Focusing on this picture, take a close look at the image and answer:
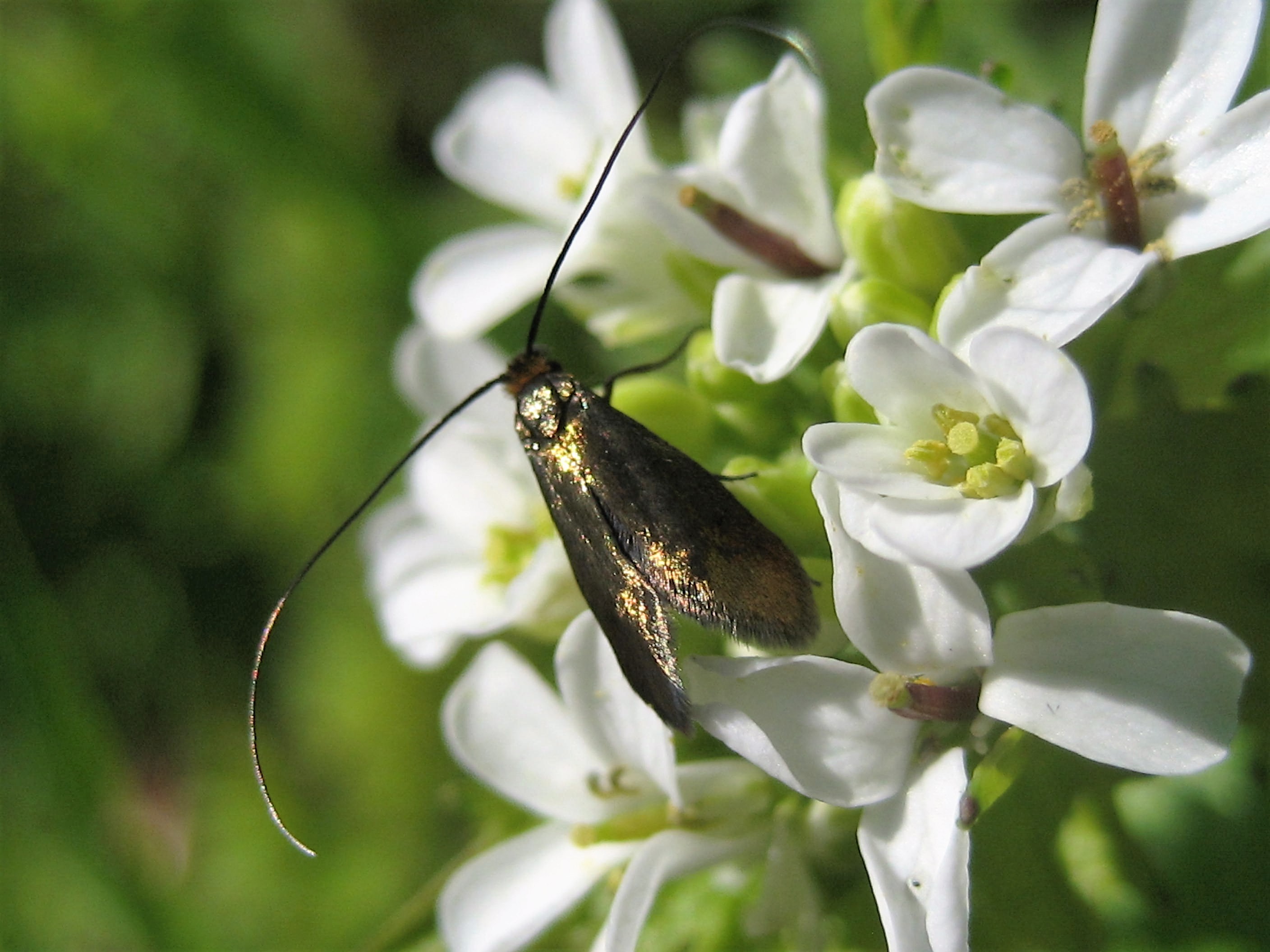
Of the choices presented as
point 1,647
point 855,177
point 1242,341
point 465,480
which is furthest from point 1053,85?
point 1,647

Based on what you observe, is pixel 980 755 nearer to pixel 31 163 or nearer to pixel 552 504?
pixel 552 504

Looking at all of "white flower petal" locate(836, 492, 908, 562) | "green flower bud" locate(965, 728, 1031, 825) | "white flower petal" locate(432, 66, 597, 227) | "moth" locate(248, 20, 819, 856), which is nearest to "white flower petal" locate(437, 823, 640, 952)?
"moth" locate(248, 20, 819, 856)

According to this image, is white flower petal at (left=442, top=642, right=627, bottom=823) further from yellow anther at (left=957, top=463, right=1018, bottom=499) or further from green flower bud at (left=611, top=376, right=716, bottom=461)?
yellow anther at (left=957, top=463, right=1018, bottom=499)

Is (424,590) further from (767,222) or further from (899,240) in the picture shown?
(899,240)

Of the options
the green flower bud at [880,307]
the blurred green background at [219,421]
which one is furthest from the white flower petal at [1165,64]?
the blurred green background at [219,421]

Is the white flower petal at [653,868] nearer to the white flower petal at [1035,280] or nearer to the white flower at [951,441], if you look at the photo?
the white flower at [951,441]

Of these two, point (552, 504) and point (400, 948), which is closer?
point (552, 504)
